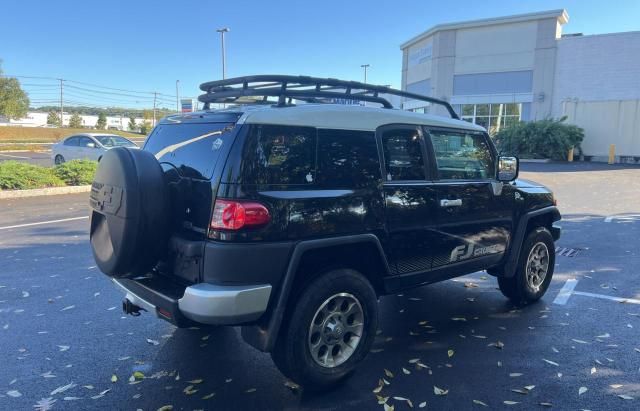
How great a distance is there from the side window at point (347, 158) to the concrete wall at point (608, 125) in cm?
2839

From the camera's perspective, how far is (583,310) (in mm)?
4820

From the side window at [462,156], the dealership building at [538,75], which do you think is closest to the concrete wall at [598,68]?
the dealership building at [538,75]

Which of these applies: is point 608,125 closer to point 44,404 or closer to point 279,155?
point 279,155

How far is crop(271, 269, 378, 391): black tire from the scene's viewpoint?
10.2 feet

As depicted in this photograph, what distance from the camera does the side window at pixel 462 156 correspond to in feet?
13.5

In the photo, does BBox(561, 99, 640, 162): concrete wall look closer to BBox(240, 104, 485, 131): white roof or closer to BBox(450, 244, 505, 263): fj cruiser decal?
BBox(450, 244, 505, 263): fj cruiser decal

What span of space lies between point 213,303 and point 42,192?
1202cm

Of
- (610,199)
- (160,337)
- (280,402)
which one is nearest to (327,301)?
(280,402)

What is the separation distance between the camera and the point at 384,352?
390 cm

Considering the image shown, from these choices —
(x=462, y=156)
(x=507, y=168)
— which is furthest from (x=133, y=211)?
(x=507, y=168)

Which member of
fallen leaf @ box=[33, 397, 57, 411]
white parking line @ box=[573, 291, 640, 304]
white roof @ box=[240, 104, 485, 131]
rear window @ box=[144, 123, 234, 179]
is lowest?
fallen leaf @ box=[33, 397, 57, 411]

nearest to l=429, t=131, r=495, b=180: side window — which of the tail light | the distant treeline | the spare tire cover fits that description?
the tail light

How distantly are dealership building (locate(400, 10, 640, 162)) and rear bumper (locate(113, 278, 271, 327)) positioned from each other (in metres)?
29.5

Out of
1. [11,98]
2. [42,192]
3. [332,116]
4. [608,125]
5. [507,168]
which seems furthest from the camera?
[11,98]
